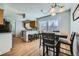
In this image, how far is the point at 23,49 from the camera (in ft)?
5.80

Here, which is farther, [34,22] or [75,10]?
[34,22]

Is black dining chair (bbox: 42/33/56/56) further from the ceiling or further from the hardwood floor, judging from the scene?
the ceiling

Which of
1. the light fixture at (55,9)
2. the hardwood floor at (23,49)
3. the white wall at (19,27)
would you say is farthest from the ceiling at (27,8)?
the hardwood floor at (23,49)

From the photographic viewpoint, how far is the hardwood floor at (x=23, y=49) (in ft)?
5.78

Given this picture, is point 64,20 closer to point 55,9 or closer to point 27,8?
point 55,9

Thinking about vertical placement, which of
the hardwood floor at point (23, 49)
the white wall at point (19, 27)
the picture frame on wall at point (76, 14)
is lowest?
the hardwood floor at point (23, 49)

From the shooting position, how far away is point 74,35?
67.9 inches

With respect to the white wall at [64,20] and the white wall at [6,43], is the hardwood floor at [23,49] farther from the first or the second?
the white wall at [64,20]

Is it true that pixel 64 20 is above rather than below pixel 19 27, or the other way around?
above

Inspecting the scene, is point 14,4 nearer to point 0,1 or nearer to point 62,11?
point 0,1

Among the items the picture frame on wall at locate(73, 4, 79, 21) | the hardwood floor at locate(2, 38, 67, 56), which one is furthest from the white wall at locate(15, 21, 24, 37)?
the picture frame on wall at locate(73, 4, 79, 21)

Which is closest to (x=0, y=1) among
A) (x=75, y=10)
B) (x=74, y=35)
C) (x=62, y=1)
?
(x=62, y=1)

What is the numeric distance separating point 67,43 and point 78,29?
31 cm

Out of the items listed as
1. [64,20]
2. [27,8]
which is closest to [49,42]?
[64,20]
